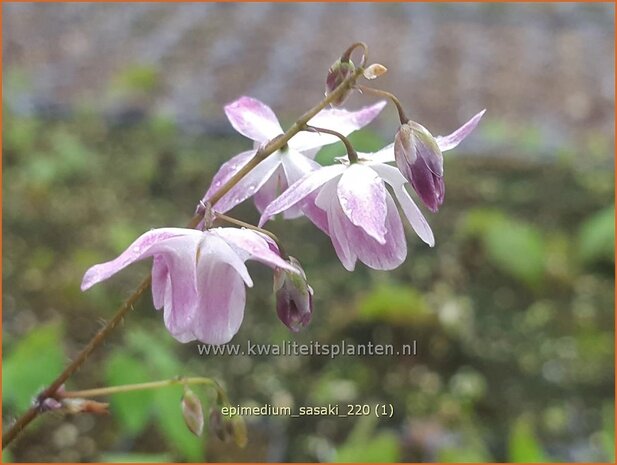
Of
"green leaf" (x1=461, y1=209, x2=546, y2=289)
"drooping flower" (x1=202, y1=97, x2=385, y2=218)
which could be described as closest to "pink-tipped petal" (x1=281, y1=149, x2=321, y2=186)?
"drooping flower" (x1=202, y1=97, x2=385, y2=218)

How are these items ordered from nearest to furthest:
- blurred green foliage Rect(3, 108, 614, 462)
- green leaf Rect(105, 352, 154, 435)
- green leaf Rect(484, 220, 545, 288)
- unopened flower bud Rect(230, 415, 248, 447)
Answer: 1. unopened flower bud Rect(230, 415, 248, 447)
2. green leaf Rect(105, 352, 154, 435)
3. blurred green foliage Rect(3, 108, 614, 462)
4. green leaf Rect(484, 220, 545, 288)

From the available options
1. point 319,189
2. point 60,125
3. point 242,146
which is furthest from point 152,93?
point 319,189

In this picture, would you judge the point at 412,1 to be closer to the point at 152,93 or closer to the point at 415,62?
the point at 415,62

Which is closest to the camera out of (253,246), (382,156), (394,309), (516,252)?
(253,246)

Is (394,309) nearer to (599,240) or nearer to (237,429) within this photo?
(599,240)

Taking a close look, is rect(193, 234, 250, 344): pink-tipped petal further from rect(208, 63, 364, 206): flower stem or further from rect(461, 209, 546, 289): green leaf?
rect(461, 209, 546, 289): green leaf

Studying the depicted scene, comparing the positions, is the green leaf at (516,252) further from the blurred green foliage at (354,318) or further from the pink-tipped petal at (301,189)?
the pink-tipped petal at (301,189)

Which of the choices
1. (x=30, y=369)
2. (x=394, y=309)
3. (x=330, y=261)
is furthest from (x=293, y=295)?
(x=330, y=261)
